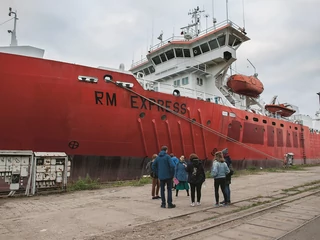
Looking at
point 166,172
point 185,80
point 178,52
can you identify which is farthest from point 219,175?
point 178,52

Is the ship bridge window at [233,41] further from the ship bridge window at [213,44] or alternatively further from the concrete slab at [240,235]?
the concrete slab at [240,235]

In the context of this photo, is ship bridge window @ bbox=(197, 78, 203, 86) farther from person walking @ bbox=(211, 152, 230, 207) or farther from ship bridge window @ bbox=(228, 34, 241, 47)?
person walking @ bbox=(211, 152, 230, 207)

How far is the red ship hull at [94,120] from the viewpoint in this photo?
31.3 feet

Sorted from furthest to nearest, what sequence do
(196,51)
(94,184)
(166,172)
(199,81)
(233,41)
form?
(196,51) → (233,41) → (199,81) → (94,184) → (166,172)

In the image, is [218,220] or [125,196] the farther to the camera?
[125,196]

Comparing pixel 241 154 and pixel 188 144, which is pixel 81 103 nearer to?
pixel 188 144

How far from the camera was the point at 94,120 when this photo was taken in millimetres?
10750

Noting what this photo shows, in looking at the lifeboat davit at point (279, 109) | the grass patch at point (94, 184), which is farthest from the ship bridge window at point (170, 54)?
the lifeboat davit at point (279, 109)


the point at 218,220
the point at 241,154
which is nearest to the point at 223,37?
the point at 241,154

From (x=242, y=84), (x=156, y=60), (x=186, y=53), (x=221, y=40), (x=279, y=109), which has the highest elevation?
(x=221, y=40)

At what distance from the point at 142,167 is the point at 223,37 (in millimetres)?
10417

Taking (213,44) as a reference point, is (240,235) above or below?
below

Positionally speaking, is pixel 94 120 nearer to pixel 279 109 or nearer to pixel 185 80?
pixel 185 80

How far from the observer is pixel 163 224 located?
5316mm
